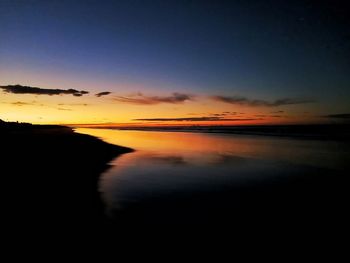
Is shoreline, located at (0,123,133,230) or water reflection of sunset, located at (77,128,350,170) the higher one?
shoreline, located at (0,123,133,230)

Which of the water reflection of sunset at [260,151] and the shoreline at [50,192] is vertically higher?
the shoreline at [50,192]

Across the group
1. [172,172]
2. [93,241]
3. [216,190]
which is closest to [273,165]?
[172,172]

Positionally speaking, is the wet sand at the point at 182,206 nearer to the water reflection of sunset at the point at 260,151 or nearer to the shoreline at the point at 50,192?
the shoreline at the point at 50,192

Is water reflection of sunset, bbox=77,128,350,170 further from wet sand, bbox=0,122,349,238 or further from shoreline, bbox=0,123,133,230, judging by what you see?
wet sand, bbox=0,122,349,238

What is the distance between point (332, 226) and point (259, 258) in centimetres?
306

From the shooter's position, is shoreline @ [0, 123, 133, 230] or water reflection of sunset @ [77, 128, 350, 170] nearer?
shoreline @ [0, 123, 133, 230]

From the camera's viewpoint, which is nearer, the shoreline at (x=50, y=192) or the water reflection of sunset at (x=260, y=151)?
the shoreline at (x=50, y=192)

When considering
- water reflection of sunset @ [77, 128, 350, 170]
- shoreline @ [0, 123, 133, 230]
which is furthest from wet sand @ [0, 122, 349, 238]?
water reflection of sunset @ [77, 128, 350, 170]

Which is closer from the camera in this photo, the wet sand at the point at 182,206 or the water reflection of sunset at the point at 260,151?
the wet sand at the point at 182,206

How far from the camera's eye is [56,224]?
729 cm

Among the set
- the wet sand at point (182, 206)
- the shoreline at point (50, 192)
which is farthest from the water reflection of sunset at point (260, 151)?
the wet sand at point (182, 206)

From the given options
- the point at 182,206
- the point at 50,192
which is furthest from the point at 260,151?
the point at 50,192

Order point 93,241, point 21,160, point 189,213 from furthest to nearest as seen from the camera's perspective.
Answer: point 21,160 < point 189,213 < point 93,241

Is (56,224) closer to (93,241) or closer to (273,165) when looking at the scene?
(93,241)
